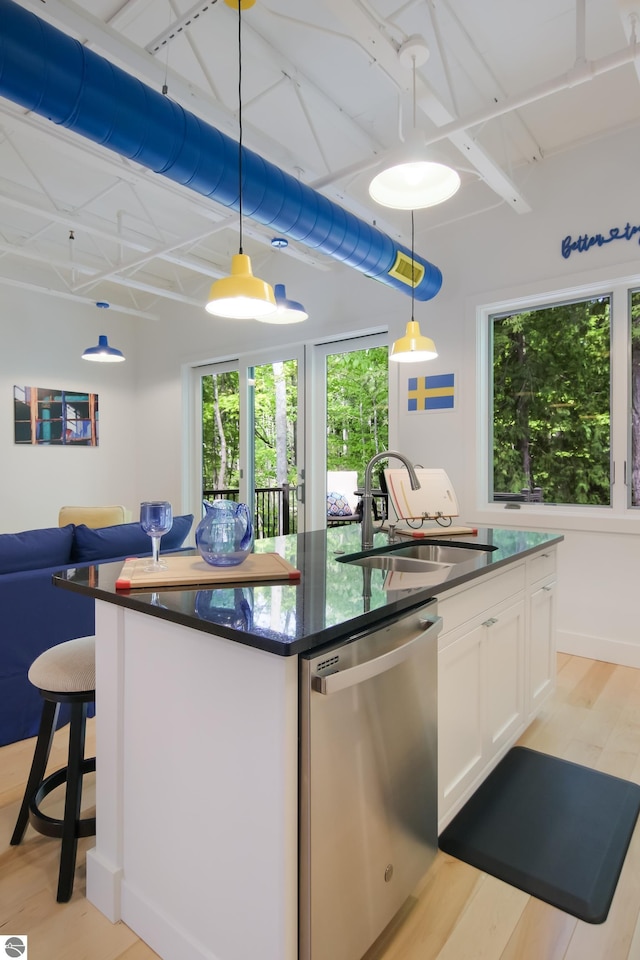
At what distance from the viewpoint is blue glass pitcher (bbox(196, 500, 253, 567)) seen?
64.8 inches

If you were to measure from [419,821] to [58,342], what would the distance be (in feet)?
20.6

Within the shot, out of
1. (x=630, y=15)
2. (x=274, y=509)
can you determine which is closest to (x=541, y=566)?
(x=630, y=15)

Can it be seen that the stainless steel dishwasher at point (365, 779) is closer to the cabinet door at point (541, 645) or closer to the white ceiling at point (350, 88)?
the cabinet door at point (541, 645)

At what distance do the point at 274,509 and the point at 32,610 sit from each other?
11.5 ft

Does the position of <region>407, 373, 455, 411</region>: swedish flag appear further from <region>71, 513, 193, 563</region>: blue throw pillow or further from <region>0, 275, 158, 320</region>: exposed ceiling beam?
<region>0, 275, 158, 320</region>: exposed ceiling beam

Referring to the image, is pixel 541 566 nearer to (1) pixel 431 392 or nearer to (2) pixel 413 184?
(2) pixel 413 184

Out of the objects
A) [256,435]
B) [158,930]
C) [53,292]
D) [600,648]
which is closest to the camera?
[158,930]

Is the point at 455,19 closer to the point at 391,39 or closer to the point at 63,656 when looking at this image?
the point at 391,39

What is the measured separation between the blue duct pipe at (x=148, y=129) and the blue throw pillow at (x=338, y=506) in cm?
239

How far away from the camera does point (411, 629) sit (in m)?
1.44

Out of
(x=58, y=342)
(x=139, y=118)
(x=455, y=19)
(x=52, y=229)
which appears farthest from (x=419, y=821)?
(x=58, y=342)

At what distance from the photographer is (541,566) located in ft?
8.21

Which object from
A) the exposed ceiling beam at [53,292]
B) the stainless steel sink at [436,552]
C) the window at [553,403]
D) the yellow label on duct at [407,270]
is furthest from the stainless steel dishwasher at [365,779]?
the exposed ceiling beam at [53,292]

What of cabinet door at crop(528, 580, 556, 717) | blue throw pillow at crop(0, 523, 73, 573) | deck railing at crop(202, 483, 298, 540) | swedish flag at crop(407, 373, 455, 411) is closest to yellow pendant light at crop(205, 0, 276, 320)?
blue throw pillow at crop(0, 523, 73, 573)
